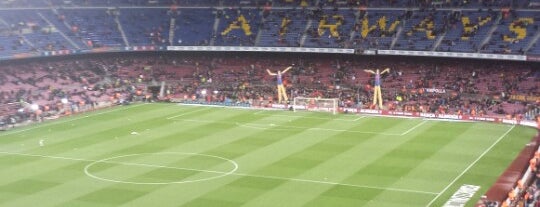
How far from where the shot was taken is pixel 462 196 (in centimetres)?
3422

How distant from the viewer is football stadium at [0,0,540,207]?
3659 cm

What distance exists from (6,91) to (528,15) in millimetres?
52809

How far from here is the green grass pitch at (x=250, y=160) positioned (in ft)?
114

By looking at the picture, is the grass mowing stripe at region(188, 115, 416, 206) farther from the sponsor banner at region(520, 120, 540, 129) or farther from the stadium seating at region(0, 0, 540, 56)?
the stadium seating at region(0, 0, 540, 56)

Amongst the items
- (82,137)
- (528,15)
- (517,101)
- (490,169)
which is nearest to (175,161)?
(82,137)

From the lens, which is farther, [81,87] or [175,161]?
[81,87]

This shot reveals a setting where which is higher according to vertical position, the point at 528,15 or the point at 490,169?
the point at 528,15

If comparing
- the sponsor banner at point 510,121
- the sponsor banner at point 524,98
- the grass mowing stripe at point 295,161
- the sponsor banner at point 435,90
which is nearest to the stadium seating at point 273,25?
the sponsor banner at point 435,90

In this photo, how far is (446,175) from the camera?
3819cm

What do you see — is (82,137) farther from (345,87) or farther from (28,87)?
(345,87)

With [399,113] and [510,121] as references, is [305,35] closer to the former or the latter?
[399,113]

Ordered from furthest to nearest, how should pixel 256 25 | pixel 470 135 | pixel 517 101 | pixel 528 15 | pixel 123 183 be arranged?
pixel 256 25, pixel 528 15, pixel 517 101, pixel 470 135, pixel 123 183

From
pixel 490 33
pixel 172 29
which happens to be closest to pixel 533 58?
pixel 490 33

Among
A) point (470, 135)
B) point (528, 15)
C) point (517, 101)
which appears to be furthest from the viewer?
point (528, 15)
